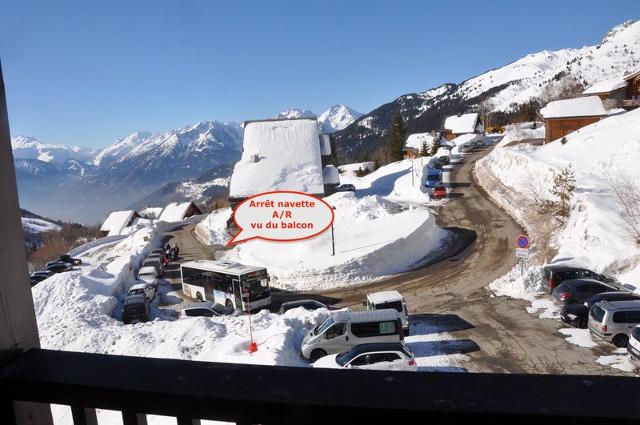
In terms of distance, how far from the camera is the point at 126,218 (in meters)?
64.7

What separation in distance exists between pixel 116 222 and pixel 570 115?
195 feet

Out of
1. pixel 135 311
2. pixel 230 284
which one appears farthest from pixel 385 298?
pixel 135 311

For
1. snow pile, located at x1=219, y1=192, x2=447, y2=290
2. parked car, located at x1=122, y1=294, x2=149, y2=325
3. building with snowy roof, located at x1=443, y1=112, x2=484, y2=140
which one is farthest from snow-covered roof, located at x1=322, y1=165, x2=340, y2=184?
building with snowy roof, located at x1=443, y1=112, x2=484, y2=140

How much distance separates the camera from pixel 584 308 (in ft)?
44.7

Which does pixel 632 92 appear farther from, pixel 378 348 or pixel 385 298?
pixel 378 348

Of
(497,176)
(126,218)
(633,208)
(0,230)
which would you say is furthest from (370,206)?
(126,218)

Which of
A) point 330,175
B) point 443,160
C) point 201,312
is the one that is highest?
point 443,160

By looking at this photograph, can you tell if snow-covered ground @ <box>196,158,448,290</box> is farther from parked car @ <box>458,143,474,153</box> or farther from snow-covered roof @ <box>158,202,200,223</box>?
snow-covered roof @ <box>158,202,200,223</box>

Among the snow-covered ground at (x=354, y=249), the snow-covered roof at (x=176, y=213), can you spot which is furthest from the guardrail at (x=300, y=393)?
the snow-covered roof at (x=176, y=213)

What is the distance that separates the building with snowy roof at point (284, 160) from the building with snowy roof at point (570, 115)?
22.2m

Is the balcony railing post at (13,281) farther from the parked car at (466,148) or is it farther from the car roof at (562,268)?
the parked car at (466,148)

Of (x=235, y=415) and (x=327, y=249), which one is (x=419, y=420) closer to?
(x=235, y=415)

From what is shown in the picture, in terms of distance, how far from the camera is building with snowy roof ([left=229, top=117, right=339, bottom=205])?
3756cm

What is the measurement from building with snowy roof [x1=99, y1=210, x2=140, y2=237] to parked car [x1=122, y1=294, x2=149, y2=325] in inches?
1856
